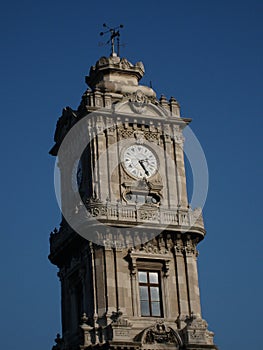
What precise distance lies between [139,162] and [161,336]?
36.5 ft

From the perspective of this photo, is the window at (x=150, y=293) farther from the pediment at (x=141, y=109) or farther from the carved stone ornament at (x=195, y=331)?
the pediment at (x=141, y=109)

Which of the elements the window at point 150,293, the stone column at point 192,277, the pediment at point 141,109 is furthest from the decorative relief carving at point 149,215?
the pediment at point 141,109

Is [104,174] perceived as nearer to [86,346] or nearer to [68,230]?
[68,230]

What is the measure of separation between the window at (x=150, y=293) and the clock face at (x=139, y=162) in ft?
20.5

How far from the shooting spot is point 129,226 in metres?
59.1

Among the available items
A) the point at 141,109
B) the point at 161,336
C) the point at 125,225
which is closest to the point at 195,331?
the point at 161,336

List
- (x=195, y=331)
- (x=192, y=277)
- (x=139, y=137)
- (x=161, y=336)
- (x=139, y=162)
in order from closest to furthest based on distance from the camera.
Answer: (x=161, y=336)
(x=195, y=331)
(x=192, y=277)
(x=139, y=162)
(x=139, y=137)

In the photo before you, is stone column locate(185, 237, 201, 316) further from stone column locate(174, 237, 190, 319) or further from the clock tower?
stone column locate(174, 237, 190, 319)

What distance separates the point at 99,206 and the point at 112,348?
8.39 meters

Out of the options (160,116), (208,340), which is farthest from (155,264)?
(160,116)

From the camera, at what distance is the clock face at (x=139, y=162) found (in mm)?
62031

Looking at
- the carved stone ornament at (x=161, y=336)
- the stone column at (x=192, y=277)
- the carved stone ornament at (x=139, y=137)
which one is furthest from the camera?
the carved stone ornament at (x=139, y=137)

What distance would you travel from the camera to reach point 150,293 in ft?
194

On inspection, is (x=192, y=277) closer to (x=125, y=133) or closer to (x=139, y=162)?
(x=139, y=162)
